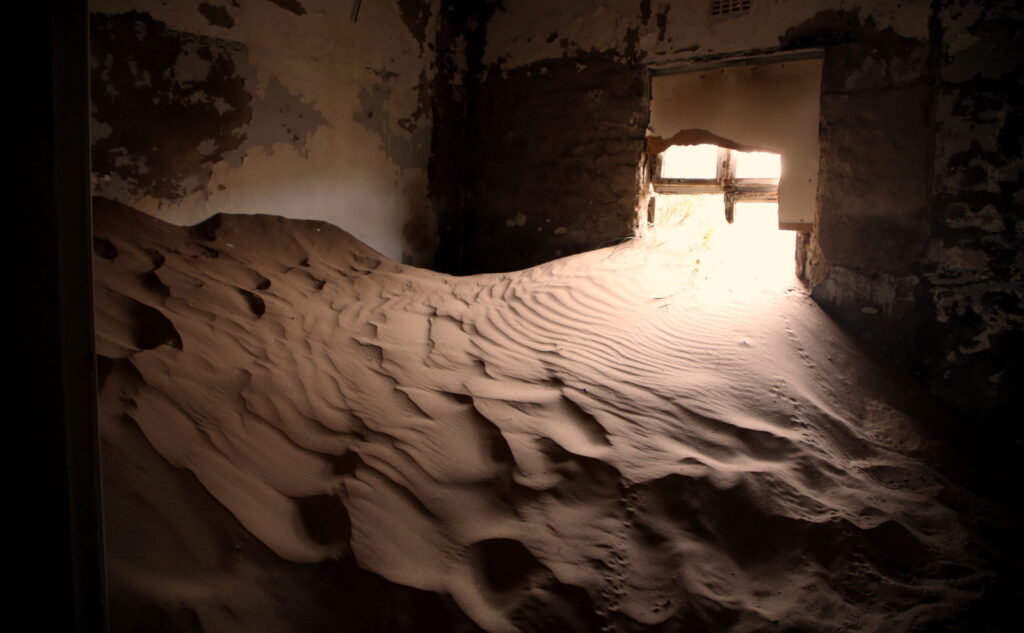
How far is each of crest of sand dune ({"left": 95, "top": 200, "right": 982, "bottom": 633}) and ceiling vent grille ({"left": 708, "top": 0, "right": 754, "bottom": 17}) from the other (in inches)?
106

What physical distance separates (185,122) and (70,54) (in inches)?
175

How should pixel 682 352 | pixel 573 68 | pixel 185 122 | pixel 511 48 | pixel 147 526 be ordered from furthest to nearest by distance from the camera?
1. pixel 511 48
2. pixel 573 68
3. pixel 185 122
4. pixel 682 352
5. pixel 147 526

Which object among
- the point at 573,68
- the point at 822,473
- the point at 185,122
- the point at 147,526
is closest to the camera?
the point at 147,526

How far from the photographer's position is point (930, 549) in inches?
86.9

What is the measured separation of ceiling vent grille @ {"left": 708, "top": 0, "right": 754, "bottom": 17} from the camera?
4777mm

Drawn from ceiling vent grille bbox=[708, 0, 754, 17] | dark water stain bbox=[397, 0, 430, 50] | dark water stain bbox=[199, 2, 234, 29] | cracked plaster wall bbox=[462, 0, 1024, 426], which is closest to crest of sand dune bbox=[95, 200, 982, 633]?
cracked plaster wall bbox=[462, 0, 1024, 426]

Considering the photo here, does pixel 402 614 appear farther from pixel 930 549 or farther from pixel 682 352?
pixel 682 352

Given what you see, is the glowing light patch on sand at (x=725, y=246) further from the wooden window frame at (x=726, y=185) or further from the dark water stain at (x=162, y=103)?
the dark water stain at (x=162, y=103)

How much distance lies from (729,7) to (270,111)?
3967 mm

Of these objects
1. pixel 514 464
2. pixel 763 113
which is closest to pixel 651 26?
pixel 763 113

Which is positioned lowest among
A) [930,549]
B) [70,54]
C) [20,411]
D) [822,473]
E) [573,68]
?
[930,549]

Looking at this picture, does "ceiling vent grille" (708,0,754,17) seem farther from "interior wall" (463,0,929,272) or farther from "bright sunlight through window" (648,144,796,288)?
"bright sunlight through window" (648,144,796,288)

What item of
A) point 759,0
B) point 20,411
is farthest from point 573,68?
point 20,411

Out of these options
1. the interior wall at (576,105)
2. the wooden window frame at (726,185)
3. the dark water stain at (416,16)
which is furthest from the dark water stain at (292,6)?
the wooden window frame at (726,185)
